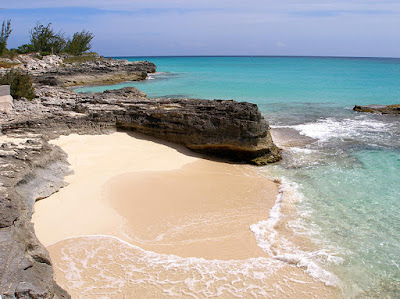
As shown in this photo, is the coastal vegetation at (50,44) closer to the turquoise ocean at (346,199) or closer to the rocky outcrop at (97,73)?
the rocky outcrop at (97,73)

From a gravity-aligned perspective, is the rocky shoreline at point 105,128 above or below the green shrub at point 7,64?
below

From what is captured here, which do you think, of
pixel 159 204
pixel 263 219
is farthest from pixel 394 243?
pixel 159 204

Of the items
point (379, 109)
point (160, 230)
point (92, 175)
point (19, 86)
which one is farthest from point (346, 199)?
point (379, 109)

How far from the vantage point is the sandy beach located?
5.46 meters

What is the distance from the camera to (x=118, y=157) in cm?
1084

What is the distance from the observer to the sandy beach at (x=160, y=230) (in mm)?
5461

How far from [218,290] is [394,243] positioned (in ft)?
13.3

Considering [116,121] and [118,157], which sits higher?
[116,121]

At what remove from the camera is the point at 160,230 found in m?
7.04

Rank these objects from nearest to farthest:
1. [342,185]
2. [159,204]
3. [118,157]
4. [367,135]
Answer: [159,204]
[342,185]
[118,157]
[367,135]

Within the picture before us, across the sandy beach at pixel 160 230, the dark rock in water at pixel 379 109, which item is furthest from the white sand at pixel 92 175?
the dark rock in water at pixel 379 109

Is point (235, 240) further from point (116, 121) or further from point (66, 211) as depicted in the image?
point (116, 121)

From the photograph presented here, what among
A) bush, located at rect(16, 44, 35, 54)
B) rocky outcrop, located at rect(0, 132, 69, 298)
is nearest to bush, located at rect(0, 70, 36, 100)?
rocky outcrop, located at rect(0, 132, 69, 298)

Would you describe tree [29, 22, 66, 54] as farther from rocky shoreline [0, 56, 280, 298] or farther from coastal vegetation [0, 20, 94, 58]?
rocky shoreline [0, 56, 280, 298]
